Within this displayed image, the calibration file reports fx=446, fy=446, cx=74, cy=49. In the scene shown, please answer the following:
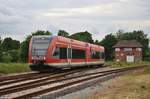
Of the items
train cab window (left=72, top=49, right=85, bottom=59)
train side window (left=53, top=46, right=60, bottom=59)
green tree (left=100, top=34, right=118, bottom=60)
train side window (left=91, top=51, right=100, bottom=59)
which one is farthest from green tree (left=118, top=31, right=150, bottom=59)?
train side window (left=53, top=46, right=60, bottom=59)

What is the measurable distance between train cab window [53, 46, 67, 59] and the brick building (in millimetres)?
105950

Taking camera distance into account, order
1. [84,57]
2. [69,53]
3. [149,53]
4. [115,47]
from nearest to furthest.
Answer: [69,53] < [84,57] < [115,47] < [149,53]

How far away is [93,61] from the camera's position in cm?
4959

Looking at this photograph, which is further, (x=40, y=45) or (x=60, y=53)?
(x=60, y=53)

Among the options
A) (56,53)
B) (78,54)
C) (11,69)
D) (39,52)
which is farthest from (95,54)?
(39,52)

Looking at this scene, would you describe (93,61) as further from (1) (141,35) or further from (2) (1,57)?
(1) (141,35)

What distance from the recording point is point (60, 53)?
113 ft

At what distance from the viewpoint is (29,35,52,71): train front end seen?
32.8 meters

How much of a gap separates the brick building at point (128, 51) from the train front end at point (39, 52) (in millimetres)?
108339

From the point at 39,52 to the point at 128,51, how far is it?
11413cm

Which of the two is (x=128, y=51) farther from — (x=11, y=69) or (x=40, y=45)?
(x=40, y=45)

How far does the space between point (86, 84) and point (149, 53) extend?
137 metres

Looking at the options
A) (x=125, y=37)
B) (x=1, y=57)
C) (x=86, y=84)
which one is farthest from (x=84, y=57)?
(x=125, y=37)

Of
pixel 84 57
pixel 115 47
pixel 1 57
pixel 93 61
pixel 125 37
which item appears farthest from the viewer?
pixel 125 37
